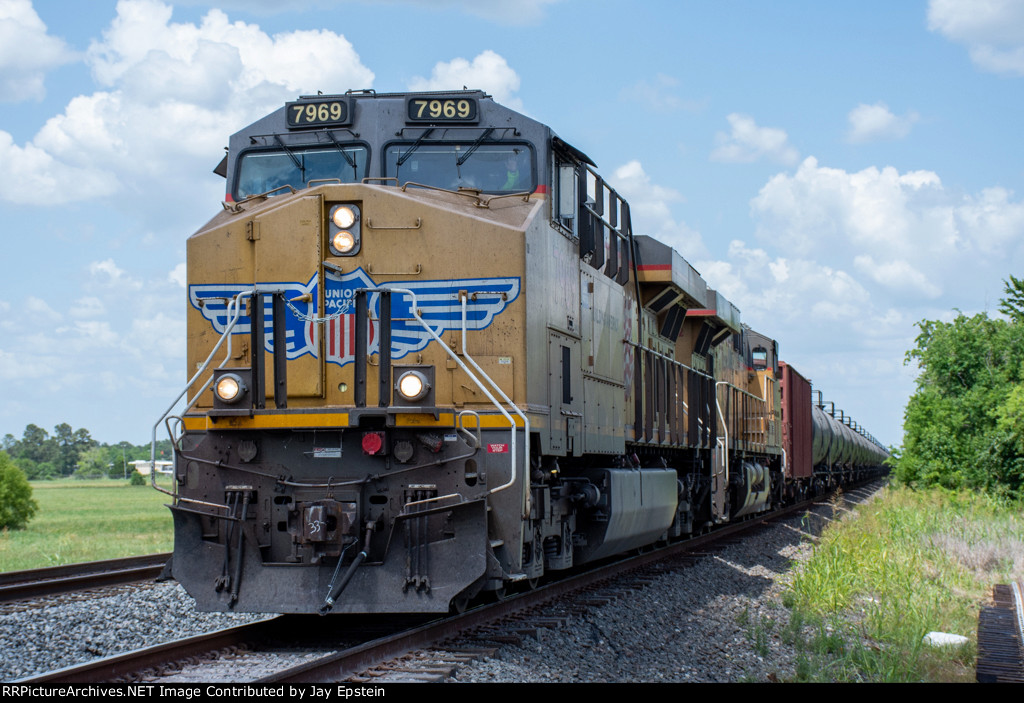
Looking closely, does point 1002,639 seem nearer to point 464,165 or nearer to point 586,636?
point 586,636

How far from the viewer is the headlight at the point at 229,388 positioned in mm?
6867

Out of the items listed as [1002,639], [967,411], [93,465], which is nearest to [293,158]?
[1002,639]

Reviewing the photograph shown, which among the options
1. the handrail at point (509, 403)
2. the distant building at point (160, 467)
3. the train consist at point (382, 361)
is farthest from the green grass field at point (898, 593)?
the distant building at point (160, 467)

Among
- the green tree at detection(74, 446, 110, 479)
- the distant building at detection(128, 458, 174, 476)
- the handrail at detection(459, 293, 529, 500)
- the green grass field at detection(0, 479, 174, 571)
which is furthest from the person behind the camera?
the green tree at detection(74, 446, 110, 479)

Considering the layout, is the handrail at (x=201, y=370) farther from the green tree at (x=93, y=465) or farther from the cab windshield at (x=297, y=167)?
the green tree at (x=93, y=465)

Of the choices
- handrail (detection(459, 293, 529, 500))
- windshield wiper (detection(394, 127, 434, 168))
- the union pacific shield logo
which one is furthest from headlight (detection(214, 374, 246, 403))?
windshield wiper (detection(394, 127, 434, 168))

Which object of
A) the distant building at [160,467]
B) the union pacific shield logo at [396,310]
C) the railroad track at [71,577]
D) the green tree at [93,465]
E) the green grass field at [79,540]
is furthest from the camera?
the green tree at [93,465]

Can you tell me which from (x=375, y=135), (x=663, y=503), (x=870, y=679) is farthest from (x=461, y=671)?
(x=663, y=503)

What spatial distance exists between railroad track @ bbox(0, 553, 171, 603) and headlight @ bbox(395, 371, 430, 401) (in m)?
4.65

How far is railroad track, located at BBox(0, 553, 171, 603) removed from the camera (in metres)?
9.29

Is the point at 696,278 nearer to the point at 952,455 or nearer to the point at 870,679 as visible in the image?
the point at 870,679

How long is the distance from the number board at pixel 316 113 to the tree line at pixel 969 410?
51.1 ft

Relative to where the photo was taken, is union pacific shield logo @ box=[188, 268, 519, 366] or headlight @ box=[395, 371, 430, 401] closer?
headlight @ box=[395, 371, 430, 401]

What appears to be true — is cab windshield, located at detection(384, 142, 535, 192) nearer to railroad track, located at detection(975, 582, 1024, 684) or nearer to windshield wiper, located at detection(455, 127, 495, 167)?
windshield wiper, located at detection(455, 127, 495, 167)
